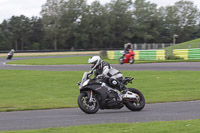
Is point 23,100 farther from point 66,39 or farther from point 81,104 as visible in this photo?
point 66,39

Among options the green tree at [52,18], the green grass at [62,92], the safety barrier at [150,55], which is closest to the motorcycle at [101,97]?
the green grass at [62,92]

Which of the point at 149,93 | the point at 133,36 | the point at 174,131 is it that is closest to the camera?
the point at 174,131

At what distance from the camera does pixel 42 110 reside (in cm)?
979

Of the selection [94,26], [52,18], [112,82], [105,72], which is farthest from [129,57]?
[94,26]

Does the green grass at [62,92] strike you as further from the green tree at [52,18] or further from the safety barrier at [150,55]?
the green tree at [52,18]

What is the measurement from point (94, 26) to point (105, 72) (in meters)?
84.9

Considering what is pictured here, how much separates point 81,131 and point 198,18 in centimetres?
10468

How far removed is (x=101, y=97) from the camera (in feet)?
29.1

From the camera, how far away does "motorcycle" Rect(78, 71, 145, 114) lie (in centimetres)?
874

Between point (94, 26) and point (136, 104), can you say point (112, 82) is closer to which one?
point (136, 104)

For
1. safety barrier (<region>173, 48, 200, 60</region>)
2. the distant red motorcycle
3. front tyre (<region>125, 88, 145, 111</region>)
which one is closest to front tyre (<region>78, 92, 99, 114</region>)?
front tyre (<region>125, 88, 145, 111</region>)

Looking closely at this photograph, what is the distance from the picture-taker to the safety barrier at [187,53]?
3102cm

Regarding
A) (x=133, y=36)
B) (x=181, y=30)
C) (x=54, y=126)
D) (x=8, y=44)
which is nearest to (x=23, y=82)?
(x=54, y=126)

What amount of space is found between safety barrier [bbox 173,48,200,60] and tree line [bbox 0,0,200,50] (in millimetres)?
53581
